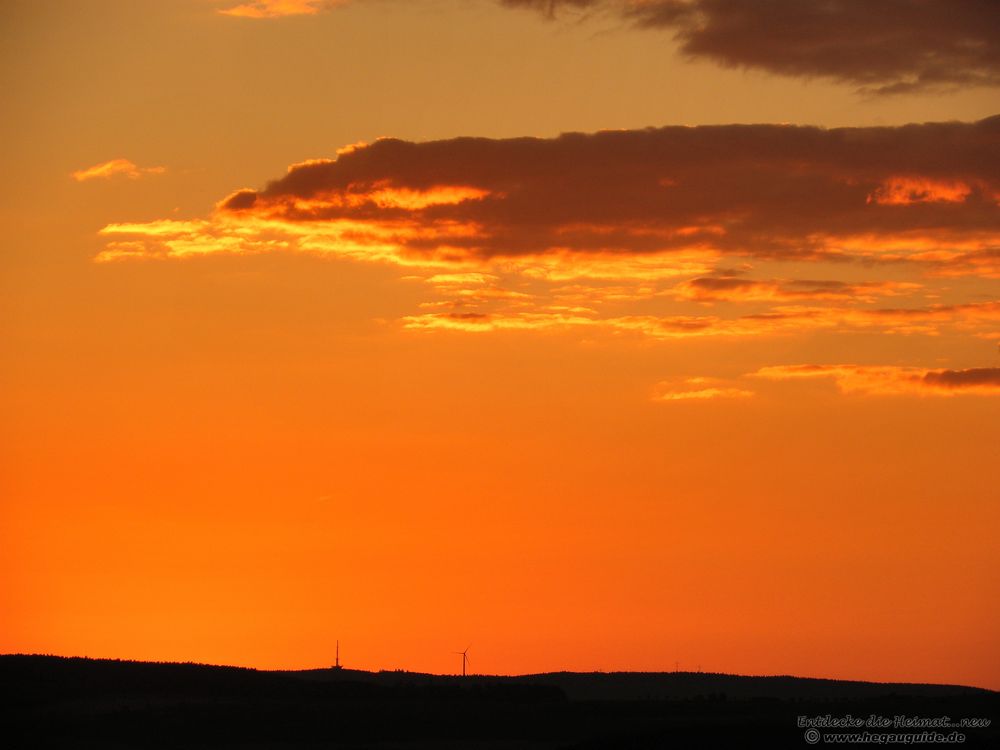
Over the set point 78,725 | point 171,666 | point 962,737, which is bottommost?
point 171,666

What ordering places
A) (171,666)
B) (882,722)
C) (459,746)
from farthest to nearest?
(171,666) → (459,746) → (882,722)

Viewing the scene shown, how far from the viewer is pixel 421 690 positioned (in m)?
168

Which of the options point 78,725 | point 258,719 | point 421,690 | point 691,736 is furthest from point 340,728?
point 691,736

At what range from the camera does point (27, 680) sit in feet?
535

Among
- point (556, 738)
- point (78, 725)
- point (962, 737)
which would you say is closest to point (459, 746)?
point (556, 738)

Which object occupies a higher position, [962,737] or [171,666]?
[962,737]

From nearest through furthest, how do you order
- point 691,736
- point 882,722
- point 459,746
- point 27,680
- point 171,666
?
1. point 691,736
2. point 882,722
3. point 459,746
4. point 27,680
5. point 171,666

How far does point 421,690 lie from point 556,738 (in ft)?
105

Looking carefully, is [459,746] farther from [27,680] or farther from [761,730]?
[27,680]

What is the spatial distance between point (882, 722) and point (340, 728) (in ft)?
123

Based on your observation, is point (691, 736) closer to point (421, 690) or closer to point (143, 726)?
point (143, 726)

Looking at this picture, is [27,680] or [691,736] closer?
[691,736]

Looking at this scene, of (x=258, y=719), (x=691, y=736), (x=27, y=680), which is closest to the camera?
(x=691, y=736)

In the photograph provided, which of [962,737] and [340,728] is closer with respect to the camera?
[962,737]
